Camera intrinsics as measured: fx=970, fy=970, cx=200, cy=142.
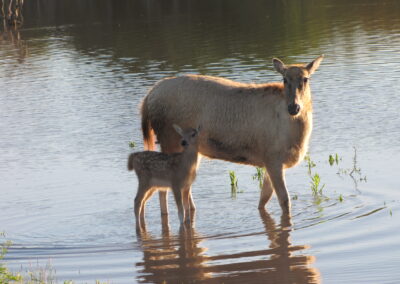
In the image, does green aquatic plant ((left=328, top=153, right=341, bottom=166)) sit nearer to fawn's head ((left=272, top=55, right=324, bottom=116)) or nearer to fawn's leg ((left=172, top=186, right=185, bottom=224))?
fawn's head ((left=272, top=55, right=324, bottom=116))

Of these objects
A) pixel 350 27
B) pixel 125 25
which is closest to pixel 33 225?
pixel 350 27

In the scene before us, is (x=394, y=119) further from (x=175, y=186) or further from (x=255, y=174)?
(x=175, y=186)

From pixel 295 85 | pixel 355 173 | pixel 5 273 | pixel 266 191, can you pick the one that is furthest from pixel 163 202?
pixel 5 273

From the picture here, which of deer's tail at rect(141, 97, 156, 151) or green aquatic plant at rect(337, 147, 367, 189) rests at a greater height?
deer's tail at rect(141, 97, 156, 151)

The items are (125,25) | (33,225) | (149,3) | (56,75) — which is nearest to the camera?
(33,225)

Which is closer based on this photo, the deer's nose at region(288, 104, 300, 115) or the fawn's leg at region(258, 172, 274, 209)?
the deer's nose at region(288, 104, 300, 115)

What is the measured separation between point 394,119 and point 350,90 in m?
3.00

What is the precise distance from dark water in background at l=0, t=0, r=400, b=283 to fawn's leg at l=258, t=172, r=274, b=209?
6.8 inches

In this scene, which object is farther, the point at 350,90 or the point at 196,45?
the point at 196,45

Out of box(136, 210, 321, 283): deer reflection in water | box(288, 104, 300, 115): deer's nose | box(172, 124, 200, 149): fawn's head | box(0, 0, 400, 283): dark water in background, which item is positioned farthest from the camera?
box(172, 124, 200, 149): fawn's head

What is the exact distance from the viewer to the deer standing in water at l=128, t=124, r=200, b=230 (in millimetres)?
10820

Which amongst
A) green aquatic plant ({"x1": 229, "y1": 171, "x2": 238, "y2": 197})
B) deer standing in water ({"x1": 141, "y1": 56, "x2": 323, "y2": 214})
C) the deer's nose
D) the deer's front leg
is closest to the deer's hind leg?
deer standing in water ({"x1": 141, "y1": 56, "x2": 323, "y2": 214})

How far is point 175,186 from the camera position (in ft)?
35.7

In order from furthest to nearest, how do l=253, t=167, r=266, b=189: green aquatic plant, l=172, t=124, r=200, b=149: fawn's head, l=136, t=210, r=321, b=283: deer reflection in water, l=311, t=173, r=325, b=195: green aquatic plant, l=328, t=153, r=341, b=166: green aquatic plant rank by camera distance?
l=328, t=153, r=341, b=166: green aquatic plant
l=253, t=167, r=266, b=189: green aquatic plant
l=311, t=173, r=325, b=195: green aquatic plant
l=172, t=124, r=200, b=149: fawn's head
l=136, t=210, r=321, b=283: deer reflection in water
